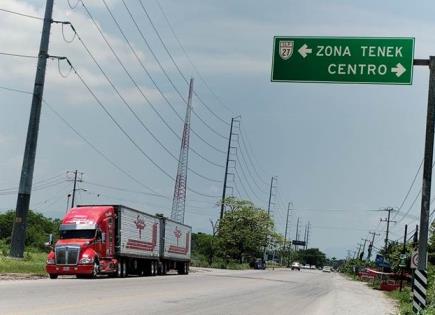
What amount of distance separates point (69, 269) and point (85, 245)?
1430 mm

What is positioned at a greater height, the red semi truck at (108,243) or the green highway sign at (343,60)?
the green highway sign at (343,60)

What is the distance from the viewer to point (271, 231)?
100m

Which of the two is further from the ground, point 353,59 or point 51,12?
point 51,12

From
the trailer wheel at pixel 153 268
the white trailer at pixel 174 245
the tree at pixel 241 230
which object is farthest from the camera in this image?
the tree at pixel 241 230

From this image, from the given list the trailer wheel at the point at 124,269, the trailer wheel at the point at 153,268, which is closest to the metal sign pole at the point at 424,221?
the trailer wheel at the point at 124,269

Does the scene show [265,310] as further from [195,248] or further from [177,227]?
[195,248]

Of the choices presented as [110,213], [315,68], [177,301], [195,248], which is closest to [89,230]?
[110,213]

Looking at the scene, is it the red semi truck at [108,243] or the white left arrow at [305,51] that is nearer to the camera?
the white left arrow at [305,51]

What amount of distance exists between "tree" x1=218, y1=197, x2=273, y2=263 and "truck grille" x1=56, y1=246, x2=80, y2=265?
60.0 metres

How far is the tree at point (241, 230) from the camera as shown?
91.6 m

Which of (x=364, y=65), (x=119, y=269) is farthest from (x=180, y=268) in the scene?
(x=364, y=65)

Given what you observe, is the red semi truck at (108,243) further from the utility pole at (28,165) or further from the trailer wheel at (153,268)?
the utility pole at (28,165)

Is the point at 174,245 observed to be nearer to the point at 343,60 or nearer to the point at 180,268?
the point at 180,268

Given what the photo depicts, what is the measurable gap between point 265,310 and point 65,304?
6.23 metres
